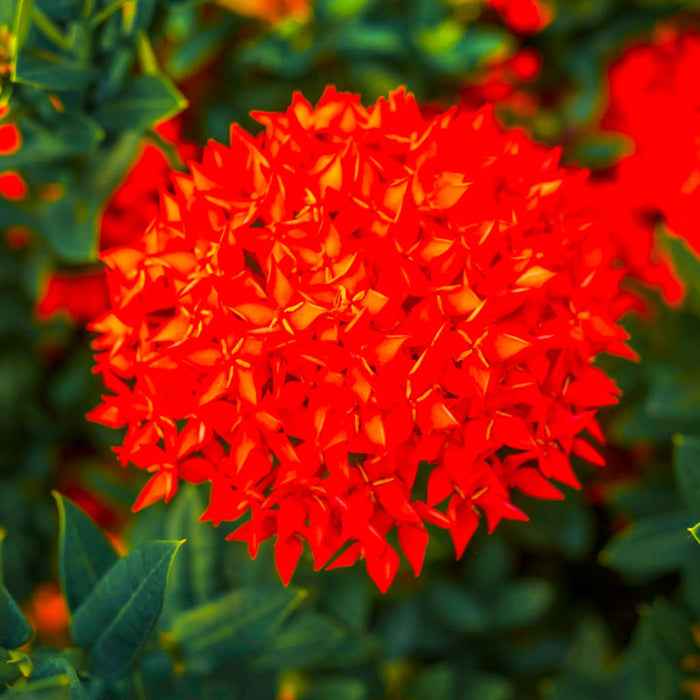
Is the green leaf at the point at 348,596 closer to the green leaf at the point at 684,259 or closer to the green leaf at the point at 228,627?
the green leaf at the point at 228,627

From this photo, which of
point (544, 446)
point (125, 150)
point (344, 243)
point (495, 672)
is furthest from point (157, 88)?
point (495, 672)

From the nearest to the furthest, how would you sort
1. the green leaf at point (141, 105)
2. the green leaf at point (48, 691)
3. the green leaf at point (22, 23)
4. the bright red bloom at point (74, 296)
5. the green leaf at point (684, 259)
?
the green leaf at point (48, 691), the green leaf at point (22, 23), the green leaf at point (141, 105), the green leaf at point (684, 259), the bright red bloom at point (74, 296)

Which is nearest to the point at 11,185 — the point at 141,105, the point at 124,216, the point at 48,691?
the point at 124,216

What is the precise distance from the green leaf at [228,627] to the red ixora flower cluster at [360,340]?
0.72 feet

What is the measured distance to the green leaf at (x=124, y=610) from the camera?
800 mm

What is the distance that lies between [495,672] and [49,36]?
1.34 m

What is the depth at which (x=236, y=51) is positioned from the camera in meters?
1.49

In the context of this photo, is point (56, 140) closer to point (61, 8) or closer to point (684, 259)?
point (61, 8)

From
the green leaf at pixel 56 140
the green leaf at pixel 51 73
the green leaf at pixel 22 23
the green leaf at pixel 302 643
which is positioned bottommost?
the green leaf at pixel 302 643

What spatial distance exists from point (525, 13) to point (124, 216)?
88cm

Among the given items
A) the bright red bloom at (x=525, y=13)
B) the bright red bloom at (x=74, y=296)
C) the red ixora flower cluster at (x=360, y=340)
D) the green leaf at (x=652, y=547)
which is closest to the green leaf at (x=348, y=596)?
the green leaf at (x=652, y=547)

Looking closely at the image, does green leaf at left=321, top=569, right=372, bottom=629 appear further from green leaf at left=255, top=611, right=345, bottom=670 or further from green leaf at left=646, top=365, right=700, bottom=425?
green leaf at left=646, top=365, right=700, bottom=425

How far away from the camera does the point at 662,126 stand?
1440 millimetres

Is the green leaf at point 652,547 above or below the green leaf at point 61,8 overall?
below
